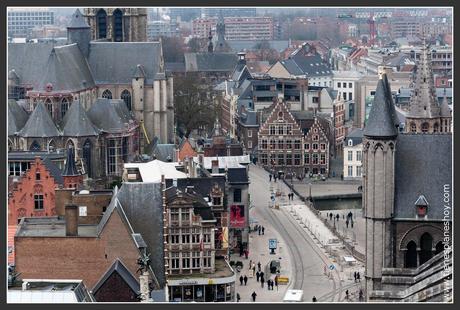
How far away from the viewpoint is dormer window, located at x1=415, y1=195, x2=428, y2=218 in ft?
222

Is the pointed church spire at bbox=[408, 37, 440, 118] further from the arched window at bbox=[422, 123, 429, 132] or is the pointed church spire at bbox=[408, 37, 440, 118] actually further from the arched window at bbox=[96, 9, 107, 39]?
the arched window at bbox=[96, 9, 107, 39]

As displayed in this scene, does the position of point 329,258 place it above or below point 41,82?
below

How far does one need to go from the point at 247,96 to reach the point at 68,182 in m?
51.0

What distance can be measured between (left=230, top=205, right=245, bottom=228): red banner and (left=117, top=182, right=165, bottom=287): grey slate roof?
47.5 feet

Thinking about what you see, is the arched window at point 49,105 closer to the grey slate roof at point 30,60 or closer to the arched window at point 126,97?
the grey slate roof at point 30,60

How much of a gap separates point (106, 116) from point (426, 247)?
39.0 m

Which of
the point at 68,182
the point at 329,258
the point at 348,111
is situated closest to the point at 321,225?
the point at 329,258

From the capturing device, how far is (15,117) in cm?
10044

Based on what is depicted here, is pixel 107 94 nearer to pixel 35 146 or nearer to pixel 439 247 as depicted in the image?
pixel 35 146

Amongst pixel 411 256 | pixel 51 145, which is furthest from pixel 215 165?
pixel 411 256

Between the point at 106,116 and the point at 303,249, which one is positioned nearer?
the point at 303,249

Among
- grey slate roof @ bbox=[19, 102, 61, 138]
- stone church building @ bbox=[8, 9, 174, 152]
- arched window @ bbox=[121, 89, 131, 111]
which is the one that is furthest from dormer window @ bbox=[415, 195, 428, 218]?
arched window @ bbox=[121, 89, 131, 111]

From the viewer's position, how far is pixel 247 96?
13075 centimetres

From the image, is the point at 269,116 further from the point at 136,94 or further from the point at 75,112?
the point at 75,112
